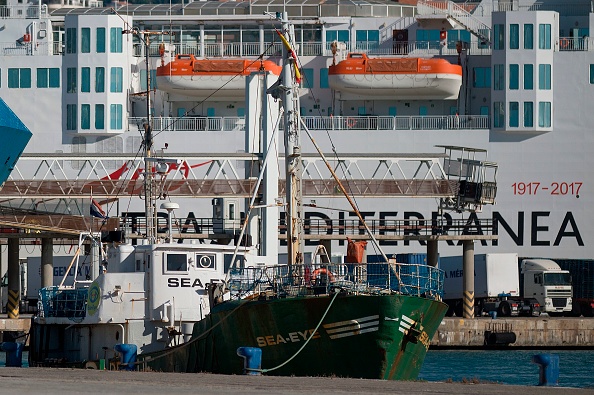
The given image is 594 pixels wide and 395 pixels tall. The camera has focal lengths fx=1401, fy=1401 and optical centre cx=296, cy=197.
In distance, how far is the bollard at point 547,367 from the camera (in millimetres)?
27000

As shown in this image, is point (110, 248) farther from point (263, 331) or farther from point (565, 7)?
point (565, 7)

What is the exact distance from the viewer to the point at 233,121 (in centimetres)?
7138

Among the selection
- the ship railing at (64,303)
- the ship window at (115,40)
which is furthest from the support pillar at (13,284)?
the ship railing at (64,303)

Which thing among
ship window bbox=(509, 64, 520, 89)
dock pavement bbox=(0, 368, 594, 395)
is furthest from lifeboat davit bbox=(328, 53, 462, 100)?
dock pavement bbox=(0, 368, 594, 395)

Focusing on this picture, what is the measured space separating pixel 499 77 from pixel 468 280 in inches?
596

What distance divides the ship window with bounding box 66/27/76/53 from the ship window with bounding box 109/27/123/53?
1.92 meters

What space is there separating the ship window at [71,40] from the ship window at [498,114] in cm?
2163

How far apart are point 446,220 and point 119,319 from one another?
33.7 m

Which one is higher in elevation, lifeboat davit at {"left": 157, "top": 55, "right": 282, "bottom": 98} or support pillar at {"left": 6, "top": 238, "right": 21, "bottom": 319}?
lifeboat davit at {"left": 157, "top": 55, "right": 282, "bottom": 98}

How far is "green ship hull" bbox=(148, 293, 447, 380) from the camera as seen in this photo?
30500 mm

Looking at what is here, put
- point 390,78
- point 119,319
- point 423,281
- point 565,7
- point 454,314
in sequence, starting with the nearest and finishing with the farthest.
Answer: point 423,281
point 119,319
point 454,314
point 390,78
point 565,7

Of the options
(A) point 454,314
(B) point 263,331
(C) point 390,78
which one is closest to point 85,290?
(B) point 263,331

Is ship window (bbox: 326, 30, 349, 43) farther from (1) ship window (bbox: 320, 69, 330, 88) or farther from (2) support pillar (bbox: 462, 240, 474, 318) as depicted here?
(2) support pillar (bbox: 462, 240, 474, 318)

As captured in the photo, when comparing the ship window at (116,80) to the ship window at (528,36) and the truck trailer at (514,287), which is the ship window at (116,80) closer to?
the truck trailer at (514,287)
